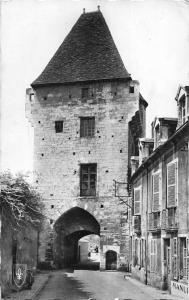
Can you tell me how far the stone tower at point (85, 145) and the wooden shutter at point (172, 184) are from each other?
10.9 metres

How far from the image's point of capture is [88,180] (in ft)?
88.4

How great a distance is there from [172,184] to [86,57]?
1499cm

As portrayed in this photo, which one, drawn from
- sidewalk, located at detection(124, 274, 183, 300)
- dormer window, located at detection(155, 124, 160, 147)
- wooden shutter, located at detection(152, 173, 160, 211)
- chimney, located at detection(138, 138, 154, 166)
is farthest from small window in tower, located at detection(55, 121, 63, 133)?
sidewalk, located at detection(124, 274, 183, 300)

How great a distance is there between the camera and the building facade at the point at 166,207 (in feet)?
46.0

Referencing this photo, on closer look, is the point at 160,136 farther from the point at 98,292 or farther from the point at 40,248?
the point at 40,248

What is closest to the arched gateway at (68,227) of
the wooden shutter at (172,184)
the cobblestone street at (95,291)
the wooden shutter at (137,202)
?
the wooden shutter at (137,202)

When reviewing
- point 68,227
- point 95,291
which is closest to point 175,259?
point 95,291

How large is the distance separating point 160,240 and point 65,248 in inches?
516

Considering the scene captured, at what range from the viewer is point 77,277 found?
2133 cm

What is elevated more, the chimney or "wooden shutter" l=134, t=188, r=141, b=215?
the chimney

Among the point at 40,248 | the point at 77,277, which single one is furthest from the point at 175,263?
the point at 40,248

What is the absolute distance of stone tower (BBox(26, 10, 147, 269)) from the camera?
26.4m

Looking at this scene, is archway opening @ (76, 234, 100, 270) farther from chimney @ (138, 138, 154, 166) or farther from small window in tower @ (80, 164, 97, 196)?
chimney @ (138, 138, 154, 166)

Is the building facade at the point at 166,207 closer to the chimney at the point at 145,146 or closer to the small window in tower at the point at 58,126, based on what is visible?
the chimney at the point at 145,146
